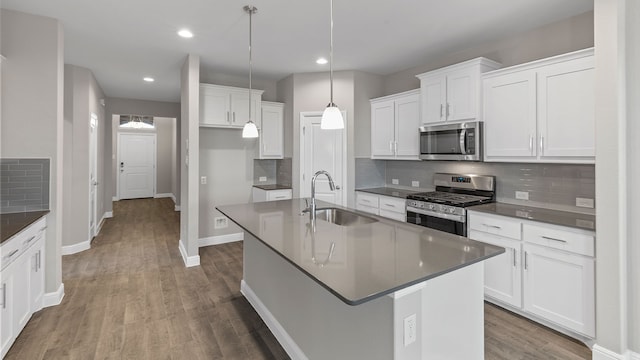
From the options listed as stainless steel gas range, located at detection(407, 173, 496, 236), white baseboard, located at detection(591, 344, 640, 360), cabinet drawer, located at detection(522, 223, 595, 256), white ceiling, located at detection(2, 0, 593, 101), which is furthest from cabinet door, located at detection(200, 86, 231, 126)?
white baseboard, located at detection(591, 344, 640, 360)

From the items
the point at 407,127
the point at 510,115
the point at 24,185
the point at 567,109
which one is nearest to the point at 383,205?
the point at 407,127

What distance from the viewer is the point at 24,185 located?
2.87m

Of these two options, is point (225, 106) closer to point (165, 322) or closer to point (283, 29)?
point (283, 29)

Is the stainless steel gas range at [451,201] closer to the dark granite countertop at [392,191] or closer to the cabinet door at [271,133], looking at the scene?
the dark granite countertop at [392,191]

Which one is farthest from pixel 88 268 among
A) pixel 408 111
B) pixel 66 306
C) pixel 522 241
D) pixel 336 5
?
pixel 522 241

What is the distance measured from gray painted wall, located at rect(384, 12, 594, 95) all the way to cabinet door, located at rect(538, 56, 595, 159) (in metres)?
0.49

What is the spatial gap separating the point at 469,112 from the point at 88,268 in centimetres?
494

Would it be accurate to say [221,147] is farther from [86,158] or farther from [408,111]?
[408,111]

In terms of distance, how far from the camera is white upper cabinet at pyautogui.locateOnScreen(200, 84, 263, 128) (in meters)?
4.49

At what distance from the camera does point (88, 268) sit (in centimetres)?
397

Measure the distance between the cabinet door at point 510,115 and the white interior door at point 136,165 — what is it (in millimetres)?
10224

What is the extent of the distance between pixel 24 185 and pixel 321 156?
134 inches

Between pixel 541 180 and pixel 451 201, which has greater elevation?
pixel 541 180

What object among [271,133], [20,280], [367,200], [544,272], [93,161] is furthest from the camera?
[93,161]
